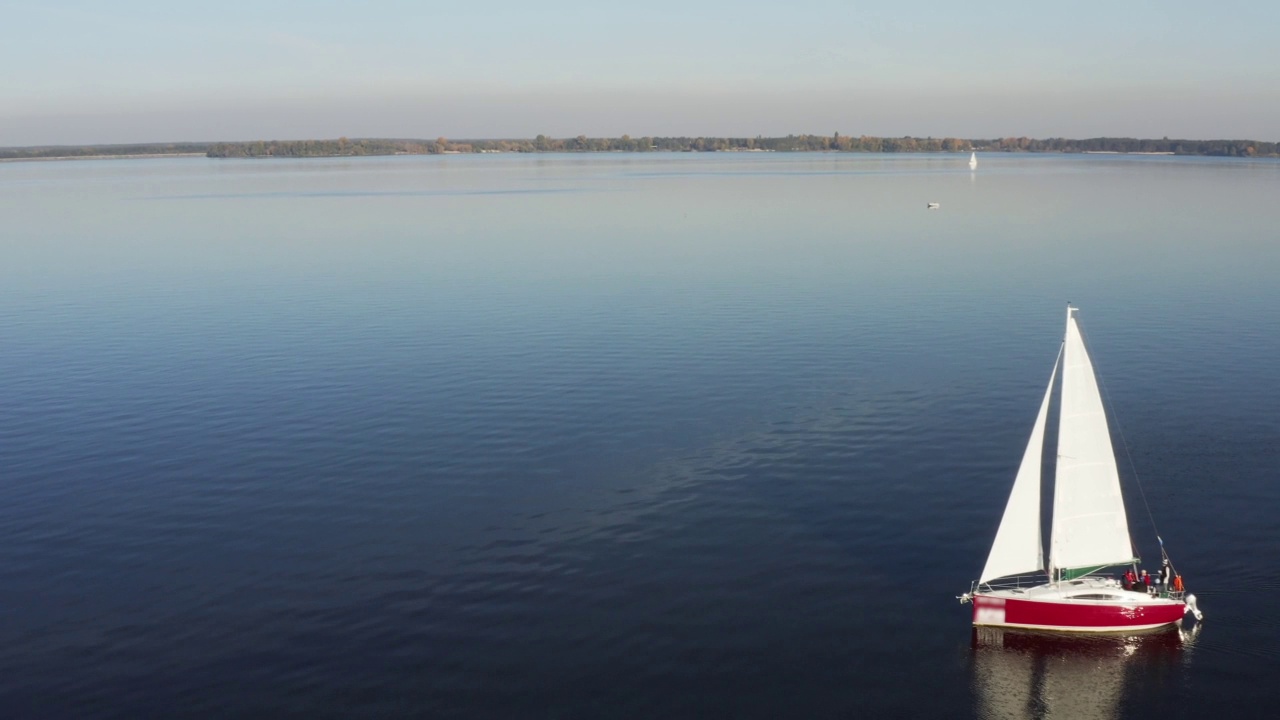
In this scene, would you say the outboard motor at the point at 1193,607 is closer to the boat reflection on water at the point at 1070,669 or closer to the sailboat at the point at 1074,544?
the sailboat at the point at 1074,544

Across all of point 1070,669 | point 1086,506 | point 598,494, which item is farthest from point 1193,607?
point 598,494

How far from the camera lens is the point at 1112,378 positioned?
72938mm

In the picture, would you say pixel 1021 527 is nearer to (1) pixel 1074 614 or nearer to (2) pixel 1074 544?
(2) pixel 1074 544

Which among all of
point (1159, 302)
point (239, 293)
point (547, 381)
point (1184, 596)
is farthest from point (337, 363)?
point (1159, 302)

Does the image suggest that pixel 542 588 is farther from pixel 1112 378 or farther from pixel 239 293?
pixel 239 293

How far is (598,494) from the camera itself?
5325 cm

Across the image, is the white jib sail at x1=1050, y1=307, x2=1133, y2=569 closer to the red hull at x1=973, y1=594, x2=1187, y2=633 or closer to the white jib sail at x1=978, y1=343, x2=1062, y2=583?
the white jib sail at x1=978, y1=343, x2=1062, y2=583

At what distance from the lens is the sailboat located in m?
40.8

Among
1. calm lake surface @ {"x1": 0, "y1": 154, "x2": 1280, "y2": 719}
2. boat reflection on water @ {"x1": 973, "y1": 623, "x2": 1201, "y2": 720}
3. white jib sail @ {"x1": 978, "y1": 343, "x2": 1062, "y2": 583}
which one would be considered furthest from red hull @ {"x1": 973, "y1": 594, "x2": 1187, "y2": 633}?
white jib sail @ {"x1": 978, "y1": 343, "x2": 1062, "y2": 583}

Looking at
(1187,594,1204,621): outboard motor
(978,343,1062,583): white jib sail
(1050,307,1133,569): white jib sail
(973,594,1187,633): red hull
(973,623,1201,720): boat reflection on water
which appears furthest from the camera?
(978,343,1062,583): white jib sail

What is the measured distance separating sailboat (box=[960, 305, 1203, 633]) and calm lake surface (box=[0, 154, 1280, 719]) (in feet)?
4.10

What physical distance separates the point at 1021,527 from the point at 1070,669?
19.5ft


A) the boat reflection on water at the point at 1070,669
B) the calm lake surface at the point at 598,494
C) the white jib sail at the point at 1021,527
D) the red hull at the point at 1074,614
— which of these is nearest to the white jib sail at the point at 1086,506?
the white jib sail at the point at 1021,527

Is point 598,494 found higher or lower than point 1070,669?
higher
